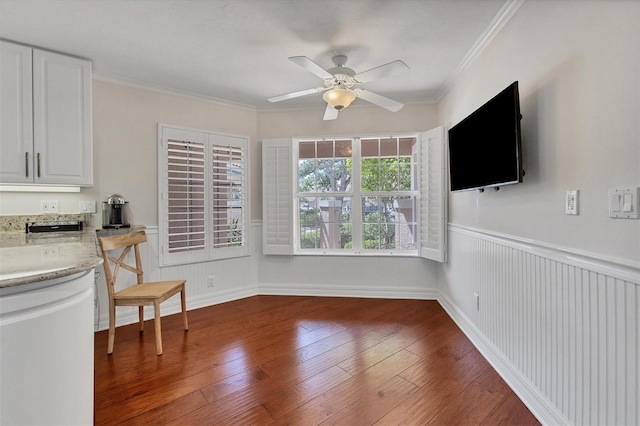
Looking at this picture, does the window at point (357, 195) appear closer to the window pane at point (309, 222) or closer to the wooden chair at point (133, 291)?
the window pane at point (309, 222)

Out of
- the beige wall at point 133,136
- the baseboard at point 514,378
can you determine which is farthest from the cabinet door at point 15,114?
the baseboard at point 514,378

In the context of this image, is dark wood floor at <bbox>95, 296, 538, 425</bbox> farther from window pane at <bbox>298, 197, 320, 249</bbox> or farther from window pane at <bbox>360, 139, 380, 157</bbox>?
window pane at <bbox>360, 139, 380, 157</bbox>

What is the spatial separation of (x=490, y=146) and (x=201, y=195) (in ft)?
9.35

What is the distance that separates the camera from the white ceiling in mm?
1805

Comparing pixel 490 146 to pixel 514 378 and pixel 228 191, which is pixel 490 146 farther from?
pixel 228 191

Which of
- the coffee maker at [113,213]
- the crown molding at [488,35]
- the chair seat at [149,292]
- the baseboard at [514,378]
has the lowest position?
the baseboard at [514,378]

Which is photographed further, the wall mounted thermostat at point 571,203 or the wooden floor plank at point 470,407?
the wooden floor plank at point 470,407

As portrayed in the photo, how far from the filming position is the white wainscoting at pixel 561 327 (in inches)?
43.6

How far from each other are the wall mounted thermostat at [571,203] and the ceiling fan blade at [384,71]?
1.25 meters

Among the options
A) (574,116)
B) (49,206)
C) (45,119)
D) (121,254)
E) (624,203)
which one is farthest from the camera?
(121,254)

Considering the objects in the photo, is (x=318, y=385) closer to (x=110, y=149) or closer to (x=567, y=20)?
(x=567, y=20)

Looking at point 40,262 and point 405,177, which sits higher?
point 405,177

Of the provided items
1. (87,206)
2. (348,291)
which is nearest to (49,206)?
(87,206)

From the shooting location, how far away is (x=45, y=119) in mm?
2244
